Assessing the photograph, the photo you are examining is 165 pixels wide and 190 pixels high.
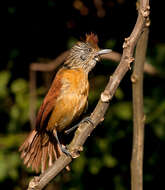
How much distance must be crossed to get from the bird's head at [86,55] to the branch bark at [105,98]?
155cm

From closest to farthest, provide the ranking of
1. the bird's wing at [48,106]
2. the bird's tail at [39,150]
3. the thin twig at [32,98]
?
the bird's wing at [48,106]
the bird's tail at [39,150]
the thin twig at [32,98]

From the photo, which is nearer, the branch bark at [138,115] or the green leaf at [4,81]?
the branch bark at [138,115]

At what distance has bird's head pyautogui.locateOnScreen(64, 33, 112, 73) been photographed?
4.15 metres

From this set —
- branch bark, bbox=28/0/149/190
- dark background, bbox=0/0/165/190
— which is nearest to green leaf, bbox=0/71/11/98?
dark background, bbox=0/0/165/190

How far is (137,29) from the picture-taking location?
2359 mm

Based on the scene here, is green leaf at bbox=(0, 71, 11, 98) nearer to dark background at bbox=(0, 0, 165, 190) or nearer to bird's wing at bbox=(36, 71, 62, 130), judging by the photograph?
dark background at bbox=(0, 0, 165, 190)

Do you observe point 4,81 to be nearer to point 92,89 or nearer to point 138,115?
point 92,89

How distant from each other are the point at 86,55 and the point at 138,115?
1586mm

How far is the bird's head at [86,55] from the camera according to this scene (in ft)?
13.6

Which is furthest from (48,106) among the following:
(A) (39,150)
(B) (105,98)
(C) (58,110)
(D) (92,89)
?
(B) (105,98)

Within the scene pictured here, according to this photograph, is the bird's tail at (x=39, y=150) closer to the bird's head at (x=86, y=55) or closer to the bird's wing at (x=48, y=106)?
the bird's wing at (x=48, y=106)

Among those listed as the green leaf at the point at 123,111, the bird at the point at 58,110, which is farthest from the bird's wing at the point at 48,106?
the green leaf at the point at 123,111

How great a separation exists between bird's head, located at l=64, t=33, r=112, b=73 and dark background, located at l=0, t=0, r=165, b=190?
607 mm

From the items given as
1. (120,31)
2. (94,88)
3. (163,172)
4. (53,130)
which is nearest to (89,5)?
(120,31)
